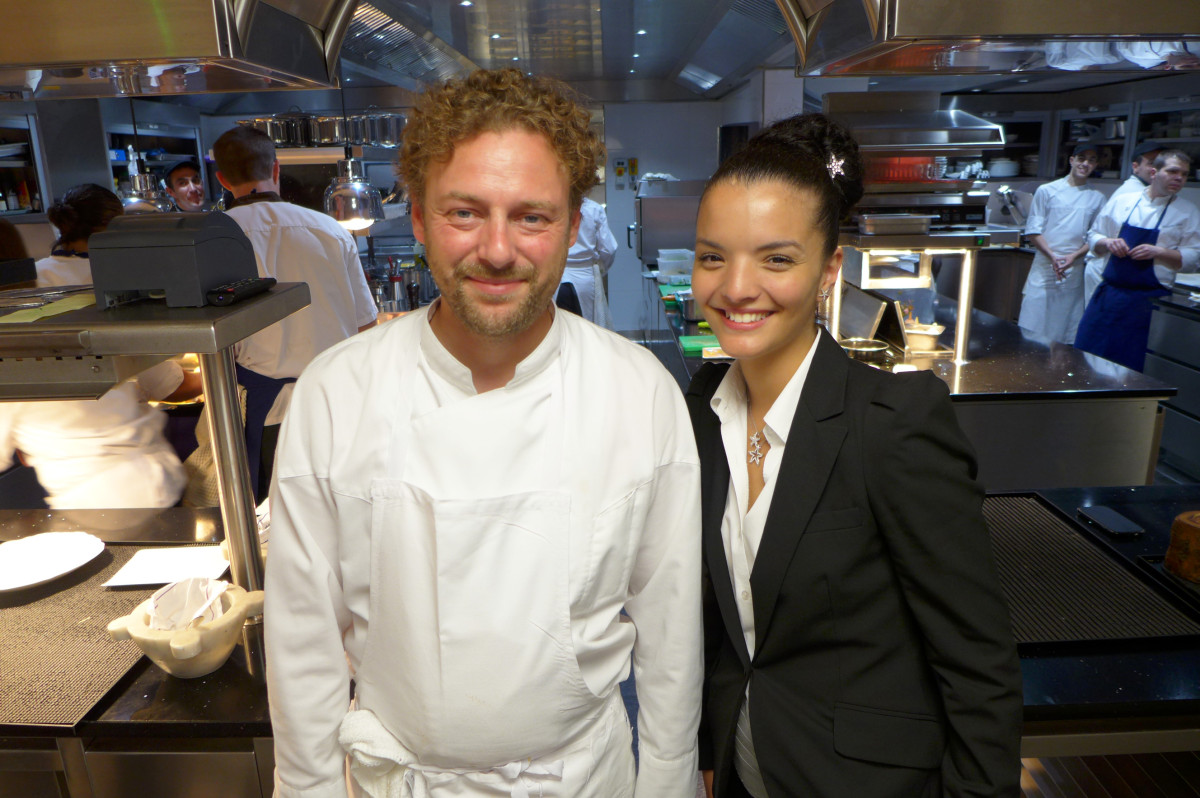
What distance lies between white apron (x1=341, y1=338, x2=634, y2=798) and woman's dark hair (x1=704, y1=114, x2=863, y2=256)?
46cm

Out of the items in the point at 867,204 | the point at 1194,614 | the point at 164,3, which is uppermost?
the point at 164,3

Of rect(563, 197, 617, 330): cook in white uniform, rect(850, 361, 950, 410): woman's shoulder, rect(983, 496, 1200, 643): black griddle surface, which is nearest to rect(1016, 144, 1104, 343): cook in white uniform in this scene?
rect(563, 197, 617, 330): cook in white uniform

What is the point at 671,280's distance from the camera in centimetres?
527

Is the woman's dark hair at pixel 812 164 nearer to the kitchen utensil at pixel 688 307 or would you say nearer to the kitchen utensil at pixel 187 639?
the kitchen utensil at pixel 187 639

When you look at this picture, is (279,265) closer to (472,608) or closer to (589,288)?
(472,608)

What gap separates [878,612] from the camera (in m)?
1.13

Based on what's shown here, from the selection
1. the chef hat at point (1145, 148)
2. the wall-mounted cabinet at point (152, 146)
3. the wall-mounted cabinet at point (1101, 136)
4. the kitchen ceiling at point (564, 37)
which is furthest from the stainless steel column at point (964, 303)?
the wall-mounted cabinet at point (152, 146)

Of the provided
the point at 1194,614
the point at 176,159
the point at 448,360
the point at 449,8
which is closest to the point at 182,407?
the point at 449,8

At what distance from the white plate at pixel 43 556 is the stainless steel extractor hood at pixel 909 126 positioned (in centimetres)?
304

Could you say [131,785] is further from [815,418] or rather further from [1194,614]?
[1194,614]

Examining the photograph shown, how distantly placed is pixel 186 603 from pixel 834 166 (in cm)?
136

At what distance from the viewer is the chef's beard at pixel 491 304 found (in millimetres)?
1103

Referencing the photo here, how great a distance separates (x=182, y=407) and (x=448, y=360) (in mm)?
2742

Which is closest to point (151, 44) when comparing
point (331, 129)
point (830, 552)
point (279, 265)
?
point (830, 552)
